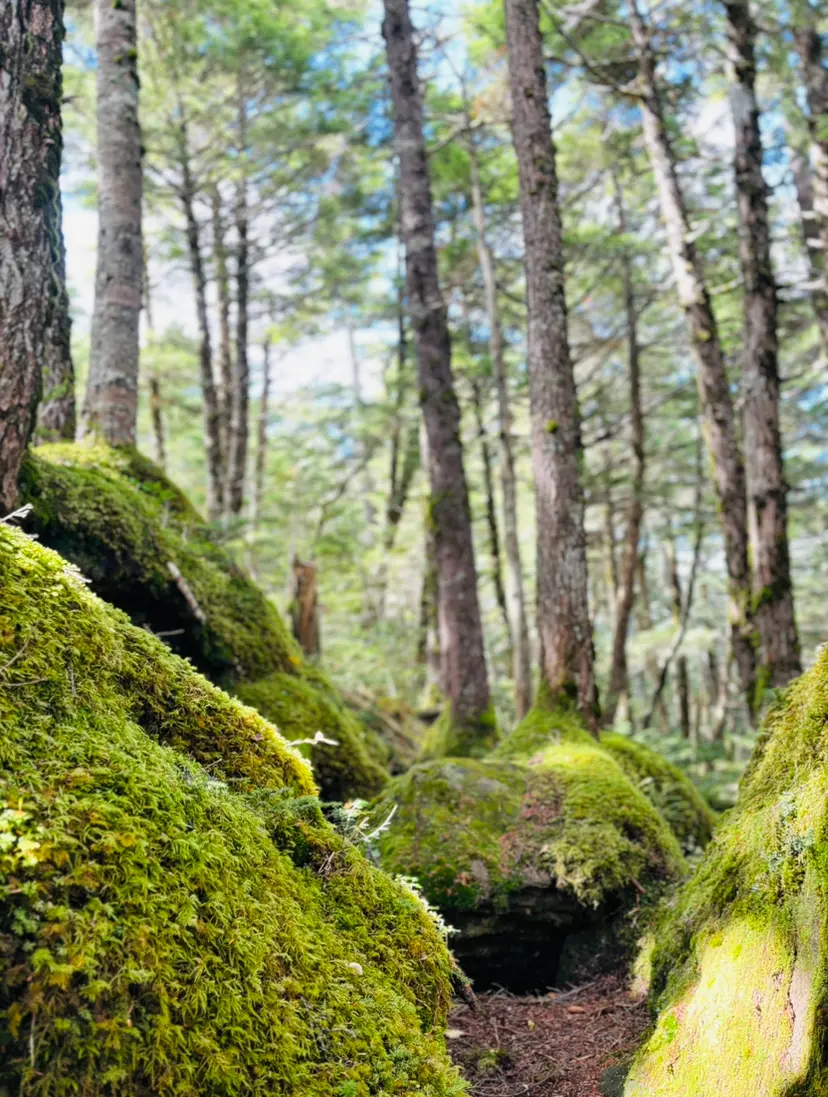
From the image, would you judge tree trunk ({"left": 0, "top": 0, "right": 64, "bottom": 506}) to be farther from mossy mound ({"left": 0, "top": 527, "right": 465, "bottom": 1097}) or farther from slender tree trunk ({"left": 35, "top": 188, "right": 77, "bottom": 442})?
mossy mound ({"left": 0, "top": 527, "right": 465, "bottom": 1097})

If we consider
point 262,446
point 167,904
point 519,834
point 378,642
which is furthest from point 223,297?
point 167,904

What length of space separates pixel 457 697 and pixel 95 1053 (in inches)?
339

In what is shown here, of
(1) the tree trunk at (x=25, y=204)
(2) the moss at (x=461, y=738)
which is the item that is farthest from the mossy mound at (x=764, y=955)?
(2) the moss at (x=461, y=738)

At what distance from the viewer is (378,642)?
16812mm

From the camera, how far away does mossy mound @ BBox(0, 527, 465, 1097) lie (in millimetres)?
1648

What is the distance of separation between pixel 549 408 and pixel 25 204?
209 inches

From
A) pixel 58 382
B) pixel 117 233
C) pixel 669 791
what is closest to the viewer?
pixel 58 382

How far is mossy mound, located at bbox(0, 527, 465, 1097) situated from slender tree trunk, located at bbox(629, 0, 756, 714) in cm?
938

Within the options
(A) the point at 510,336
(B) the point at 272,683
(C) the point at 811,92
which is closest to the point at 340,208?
(A) the point at 510,336

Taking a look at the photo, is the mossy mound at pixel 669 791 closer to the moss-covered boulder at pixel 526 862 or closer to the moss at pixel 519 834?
the moss at pixel 519 834

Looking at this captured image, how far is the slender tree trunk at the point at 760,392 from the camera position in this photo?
9.60 m

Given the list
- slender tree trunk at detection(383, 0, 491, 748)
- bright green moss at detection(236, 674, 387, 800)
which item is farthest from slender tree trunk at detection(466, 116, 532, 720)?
bright green moss at detection(236, 674, 387, 800)

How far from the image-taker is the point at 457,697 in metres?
10.1

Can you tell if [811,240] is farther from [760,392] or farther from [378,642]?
[378,642]
